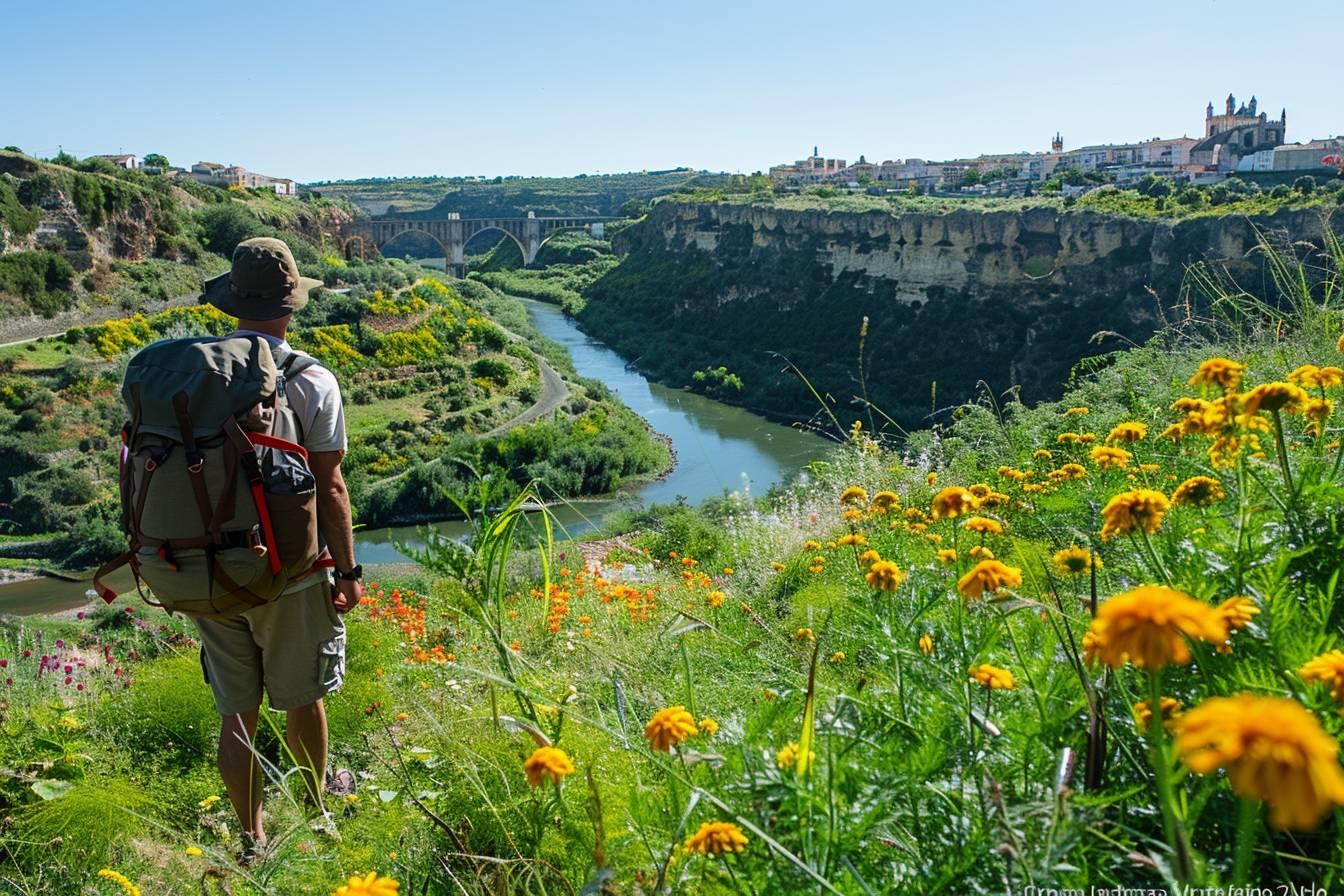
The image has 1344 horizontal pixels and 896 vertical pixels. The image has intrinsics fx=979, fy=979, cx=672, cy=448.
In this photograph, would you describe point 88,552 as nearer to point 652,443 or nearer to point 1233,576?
point 652,443

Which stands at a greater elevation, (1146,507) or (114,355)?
(1146,507)

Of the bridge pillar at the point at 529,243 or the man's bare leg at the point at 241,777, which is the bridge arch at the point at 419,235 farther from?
the man's bare leg at the point at 241,777

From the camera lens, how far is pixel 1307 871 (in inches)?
47.8

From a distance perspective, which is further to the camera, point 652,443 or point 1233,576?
point 652,443

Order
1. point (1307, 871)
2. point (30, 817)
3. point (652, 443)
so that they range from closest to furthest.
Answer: point (1307, 871) < point (30, 817) < point (652, 443)

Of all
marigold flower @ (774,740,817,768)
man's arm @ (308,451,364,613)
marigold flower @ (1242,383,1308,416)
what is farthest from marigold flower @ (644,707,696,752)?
man's arm @ (308,451,364,613)

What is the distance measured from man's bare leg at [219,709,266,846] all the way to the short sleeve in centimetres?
70

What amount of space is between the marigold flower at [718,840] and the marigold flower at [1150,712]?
50 centimetres

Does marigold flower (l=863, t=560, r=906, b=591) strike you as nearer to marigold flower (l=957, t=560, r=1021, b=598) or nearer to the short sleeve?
marigold flower (l=957, t=560, r=1021, b=598)

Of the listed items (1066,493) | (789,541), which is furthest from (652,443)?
(1066,493)

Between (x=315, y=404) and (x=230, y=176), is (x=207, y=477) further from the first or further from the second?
(x=230, y=176)

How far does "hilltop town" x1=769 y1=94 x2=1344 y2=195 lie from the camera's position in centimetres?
4331

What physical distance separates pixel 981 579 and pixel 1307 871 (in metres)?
0.52

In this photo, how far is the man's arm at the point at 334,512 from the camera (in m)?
2.41
